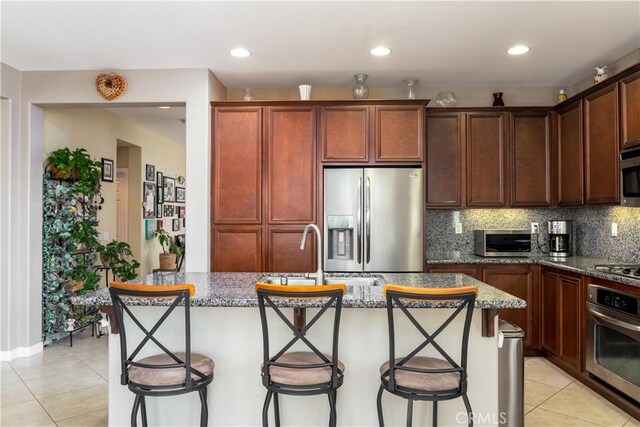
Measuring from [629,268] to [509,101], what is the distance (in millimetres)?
2128

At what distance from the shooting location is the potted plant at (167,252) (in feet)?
23.9

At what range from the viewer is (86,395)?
10.7 feet

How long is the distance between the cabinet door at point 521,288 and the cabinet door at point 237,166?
2.30 m

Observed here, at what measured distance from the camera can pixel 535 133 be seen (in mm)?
4379

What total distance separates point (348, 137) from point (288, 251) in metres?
1.22

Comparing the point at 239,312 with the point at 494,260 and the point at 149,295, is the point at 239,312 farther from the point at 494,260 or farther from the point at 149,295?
the point at 494,260

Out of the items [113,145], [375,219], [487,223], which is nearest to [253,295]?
[375,219]

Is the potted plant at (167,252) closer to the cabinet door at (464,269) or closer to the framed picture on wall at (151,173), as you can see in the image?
the framed picture on wall at (151,173)

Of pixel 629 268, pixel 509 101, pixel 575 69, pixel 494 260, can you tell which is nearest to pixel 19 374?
pixel 494 260

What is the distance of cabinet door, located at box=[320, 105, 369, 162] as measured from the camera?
413cm

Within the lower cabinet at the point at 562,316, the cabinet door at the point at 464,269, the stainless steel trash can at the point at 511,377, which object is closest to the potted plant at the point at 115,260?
the cabinet door at the point at 464,269

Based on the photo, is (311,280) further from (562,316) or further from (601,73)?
(601,73)

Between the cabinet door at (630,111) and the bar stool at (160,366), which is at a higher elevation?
the cabinet door at (630,111)

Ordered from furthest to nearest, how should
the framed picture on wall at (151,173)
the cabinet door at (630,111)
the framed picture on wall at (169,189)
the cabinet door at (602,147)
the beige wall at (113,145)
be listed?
the framed picture on wall at (169,189) → the framed picture on wall at (151,173) → the beige wall at (113,145) → the cabinet door at (602,147) → the cabinet door at (630,111)
